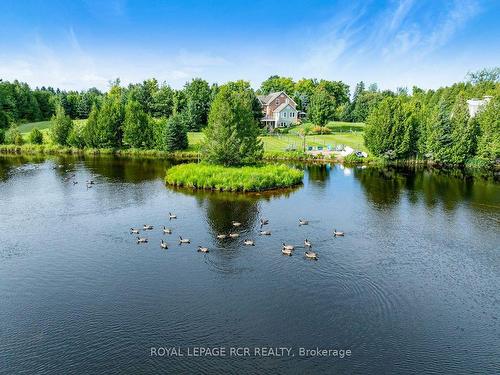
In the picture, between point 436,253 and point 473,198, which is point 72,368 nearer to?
→ point 436,253

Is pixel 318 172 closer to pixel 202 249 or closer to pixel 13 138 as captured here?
pixel 202 249

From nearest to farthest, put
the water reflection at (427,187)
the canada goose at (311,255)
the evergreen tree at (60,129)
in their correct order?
1. the canada goose at (311,255)
2. the water reflection at (427,187)
3. the evergreen tree at (60,129)

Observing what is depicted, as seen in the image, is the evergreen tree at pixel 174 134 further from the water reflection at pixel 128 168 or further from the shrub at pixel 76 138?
the shrub at pixel 76 138

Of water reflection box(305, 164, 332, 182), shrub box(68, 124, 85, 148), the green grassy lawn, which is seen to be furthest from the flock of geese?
the green grassy lawn

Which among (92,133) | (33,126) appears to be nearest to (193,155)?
(92,133)

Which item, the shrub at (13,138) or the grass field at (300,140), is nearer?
the grass field at (300,140)

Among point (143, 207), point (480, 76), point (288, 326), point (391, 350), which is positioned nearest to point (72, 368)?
point (288, 326)

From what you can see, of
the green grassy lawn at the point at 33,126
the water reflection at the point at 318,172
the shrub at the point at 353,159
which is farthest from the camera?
the green grassy lawn at the point at 33,126

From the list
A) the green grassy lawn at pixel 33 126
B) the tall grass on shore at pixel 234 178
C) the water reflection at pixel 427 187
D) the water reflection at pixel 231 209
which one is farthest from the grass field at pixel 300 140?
the water reflection at pixel 231 209
